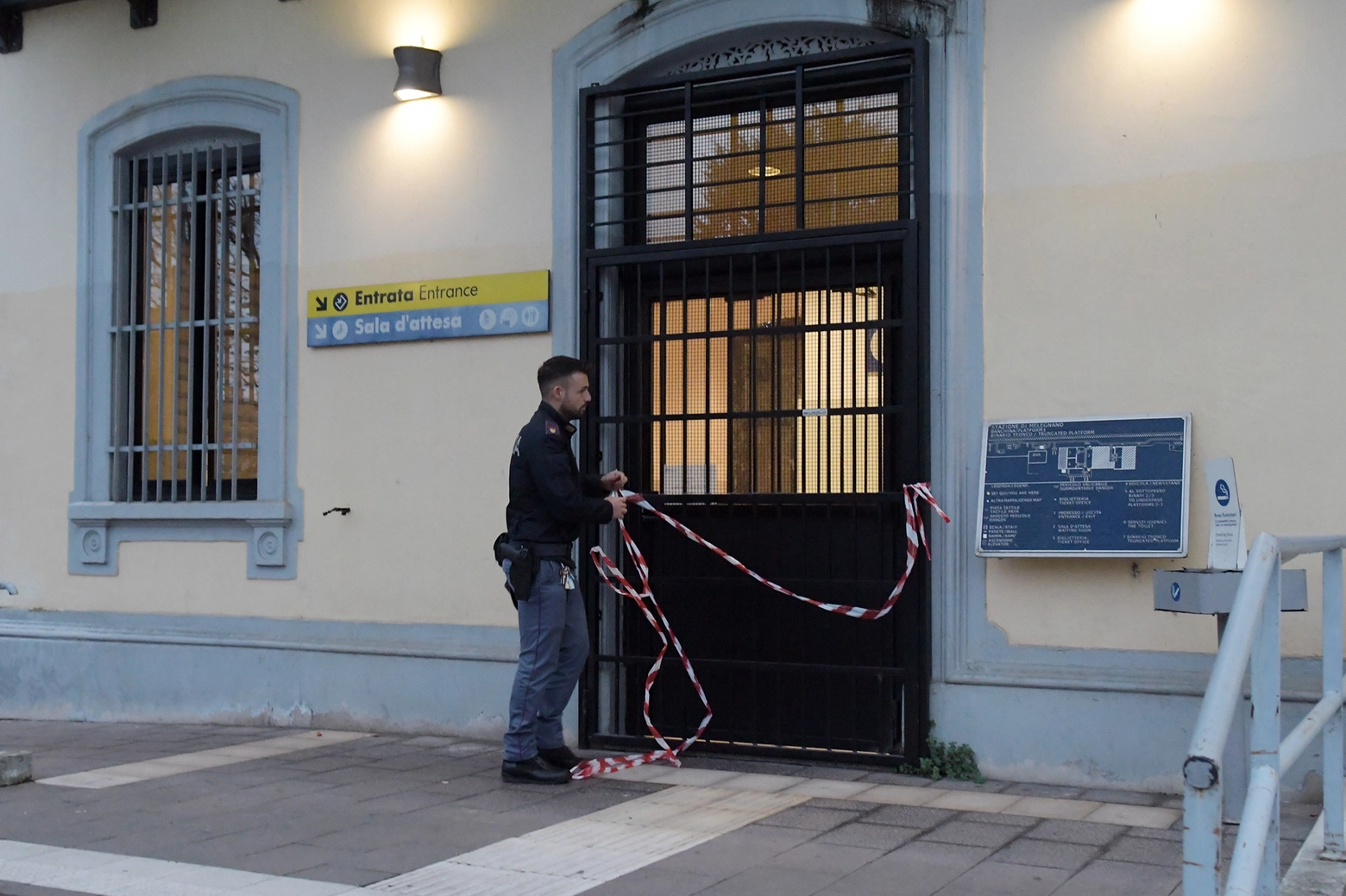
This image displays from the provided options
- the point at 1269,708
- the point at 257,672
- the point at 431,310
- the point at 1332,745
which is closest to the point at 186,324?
the point at 431,310

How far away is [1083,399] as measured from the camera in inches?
253

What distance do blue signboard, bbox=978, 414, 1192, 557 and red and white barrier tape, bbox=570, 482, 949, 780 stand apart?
0.32 m

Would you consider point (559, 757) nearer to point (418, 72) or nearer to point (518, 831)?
point (518, 831)

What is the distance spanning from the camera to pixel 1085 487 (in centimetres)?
633

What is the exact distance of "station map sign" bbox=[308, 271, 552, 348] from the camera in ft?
25.5

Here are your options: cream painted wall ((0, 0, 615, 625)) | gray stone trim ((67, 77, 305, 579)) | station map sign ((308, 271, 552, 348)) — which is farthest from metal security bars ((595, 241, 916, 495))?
gray stone trim ((67, 77, 305, 579))

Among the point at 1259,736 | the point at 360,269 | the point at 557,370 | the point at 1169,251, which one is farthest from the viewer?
the point at 360,269

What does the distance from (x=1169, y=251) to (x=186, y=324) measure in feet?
19.6

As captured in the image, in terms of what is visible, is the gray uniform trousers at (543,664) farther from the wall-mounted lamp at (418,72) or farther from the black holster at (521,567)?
the wall-mounted lamp at (418,72)

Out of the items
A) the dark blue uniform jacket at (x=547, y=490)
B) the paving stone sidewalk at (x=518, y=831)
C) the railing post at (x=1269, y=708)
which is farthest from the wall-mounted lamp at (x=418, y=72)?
the railing post at (x=1269, y=708)

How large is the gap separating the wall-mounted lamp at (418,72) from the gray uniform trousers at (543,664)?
3.10 m

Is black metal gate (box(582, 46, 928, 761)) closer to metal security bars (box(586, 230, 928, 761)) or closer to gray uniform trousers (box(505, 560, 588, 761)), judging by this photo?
metal security bars (box(586, 230, 928, 761))

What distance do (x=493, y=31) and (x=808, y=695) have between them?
4038 mm

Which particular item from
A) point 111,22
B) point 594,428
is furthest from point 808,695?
point 111,22
